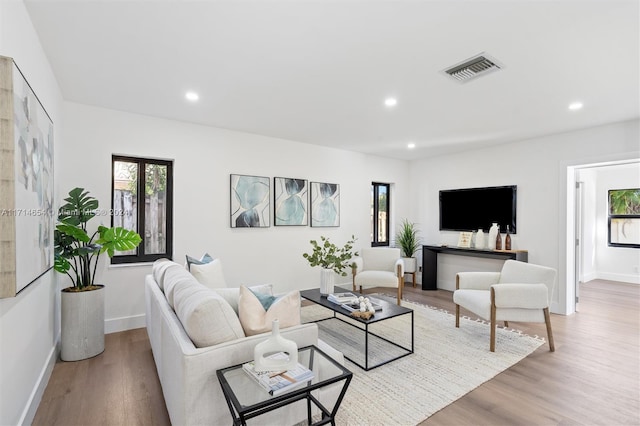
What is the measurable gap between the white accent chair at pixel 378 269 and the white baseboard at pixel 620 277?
202 inches

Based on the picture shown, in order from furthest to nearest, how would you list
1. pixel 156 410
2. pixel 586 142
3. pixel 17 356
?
pixel 586 142 → pixel 156 410 → pixel 17 356

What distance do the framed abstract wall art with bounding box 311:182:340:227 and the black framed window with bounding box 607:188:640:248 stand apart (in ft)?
19.4

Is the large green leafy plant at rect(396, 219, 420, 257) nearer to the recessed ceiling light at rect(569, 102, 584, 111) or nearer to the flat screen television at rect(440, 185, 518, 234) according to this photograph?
the flat screen television at rect(440, 185, 518, 234)

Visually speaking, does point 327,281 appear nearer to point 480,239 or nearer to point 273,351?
point 273,351

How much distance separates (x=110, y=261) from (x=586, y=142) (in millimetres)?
6198

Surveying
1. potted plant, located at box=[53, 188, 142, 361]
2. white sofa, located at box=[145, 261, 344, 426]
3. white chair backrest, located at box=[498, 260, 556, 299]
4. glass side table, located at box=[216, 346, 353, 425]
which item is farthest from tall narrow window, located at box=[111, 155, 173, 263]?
white chair backrest, located at box=[498, 260, 556, 299]

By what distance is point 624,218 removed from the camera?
6.46 m

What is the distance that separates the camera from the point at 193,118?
12.8 feet

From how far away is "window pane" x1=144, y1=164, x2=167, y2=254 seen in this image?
3.97 m

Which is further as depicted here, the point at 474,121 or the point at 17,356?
the point at 474,121

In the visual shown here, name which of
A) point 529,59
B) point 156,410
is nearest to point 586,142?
point 529,59

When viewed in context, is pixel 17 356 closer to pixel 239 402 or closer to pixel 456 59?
pixel 239 402

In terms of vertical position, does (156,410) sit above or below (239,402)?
below

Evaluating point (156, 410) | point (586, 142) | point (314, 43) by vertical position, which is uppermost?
point (314, 43)
